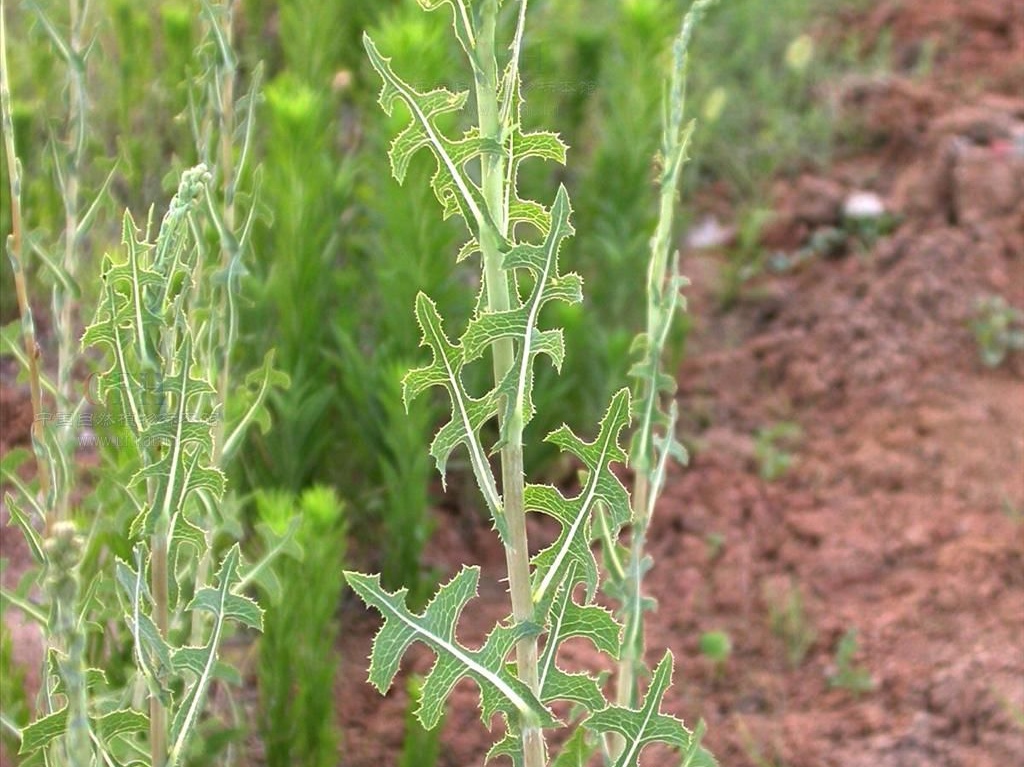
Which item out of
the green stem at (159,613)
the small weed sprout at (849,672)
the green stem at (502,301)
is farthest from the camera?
the small weed sprout at (849,672)

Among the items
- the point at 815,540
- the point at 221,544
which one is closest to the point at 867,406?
the point at 815,540

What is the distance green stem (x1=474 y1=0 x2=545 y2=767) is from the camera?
118 centimetres

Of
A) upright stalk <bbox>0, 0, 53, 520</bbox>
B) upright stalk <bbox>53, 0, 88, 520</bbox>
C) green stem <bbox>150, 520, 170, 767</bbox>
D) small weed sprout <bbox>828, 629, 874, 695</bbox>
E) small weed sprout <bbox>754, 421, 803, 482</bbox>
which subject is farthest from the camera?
small weed sprout <bbox>754, 421, 803, 482</bbox>

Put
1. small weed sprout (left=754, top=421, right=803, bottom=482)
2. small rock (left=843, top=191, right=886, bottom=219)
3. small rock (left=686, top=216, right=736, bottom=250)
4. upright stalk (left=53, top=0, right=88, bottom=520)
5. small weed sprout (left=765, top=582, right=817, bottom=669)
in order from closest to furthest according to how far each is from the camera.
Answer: upright stalk (left=53, top=0, right=88, bottom=520) < small weed sprout (left=765, top=582, right=817, bottom=669) < small weed sprout (left=754, top=421, right=803, bottom=482) < small rock (left=843, top=191, right=886, bottom=219) < small rock (left=686, top=216, right=736, bottom=250)

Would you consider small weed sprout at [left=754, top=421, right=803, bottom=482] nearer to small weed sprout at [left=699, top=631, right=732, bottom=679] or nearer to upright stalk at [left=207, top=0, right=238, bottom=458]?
small weed sprout at [left=699, top=631, right=732, bottom=679]

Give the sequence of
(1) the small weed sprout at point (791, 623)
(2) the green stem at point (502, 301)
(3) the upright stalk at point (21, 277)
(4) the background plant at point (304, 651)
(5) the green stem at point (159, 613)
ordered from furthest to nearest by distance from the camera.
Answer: (1) the small weed sprout at point (791, 623) < (4) the background plant at point (304, 651) < (3) the upright stalk at point (21, 277) < (5) the green stem at point (159, 613) < (2) the green stem at point (502, 301)

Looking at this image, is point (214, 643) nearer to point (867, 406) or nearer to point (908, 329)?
point (867, 406)

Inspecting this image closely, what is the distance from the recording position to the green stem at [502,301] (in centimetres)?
118

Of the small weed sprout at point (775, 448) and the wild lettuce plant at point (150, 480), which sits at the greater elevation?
the wild lettuce plant at point (150, 480)

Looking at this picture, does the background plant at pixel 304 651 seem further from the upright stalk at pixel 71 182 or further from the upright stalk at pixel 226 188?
the upright stalk at pixel 71 182

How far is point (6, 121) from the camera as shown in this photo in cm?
161

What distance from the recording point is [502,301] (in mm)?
1216

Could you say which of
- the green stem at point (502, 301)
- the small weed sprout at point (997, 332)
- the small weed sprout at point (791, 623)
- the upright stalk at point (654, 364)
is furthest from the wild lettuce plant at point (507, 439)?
the small weed sprout at point (997, 332)

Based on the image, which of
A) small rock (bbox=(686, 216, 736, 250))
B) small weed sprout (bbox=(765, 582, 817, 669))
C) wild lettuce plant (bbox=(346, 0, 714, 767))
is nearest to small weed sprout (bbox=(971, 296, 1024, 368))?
small rock (bbox=(686, 216, 736, 250))
